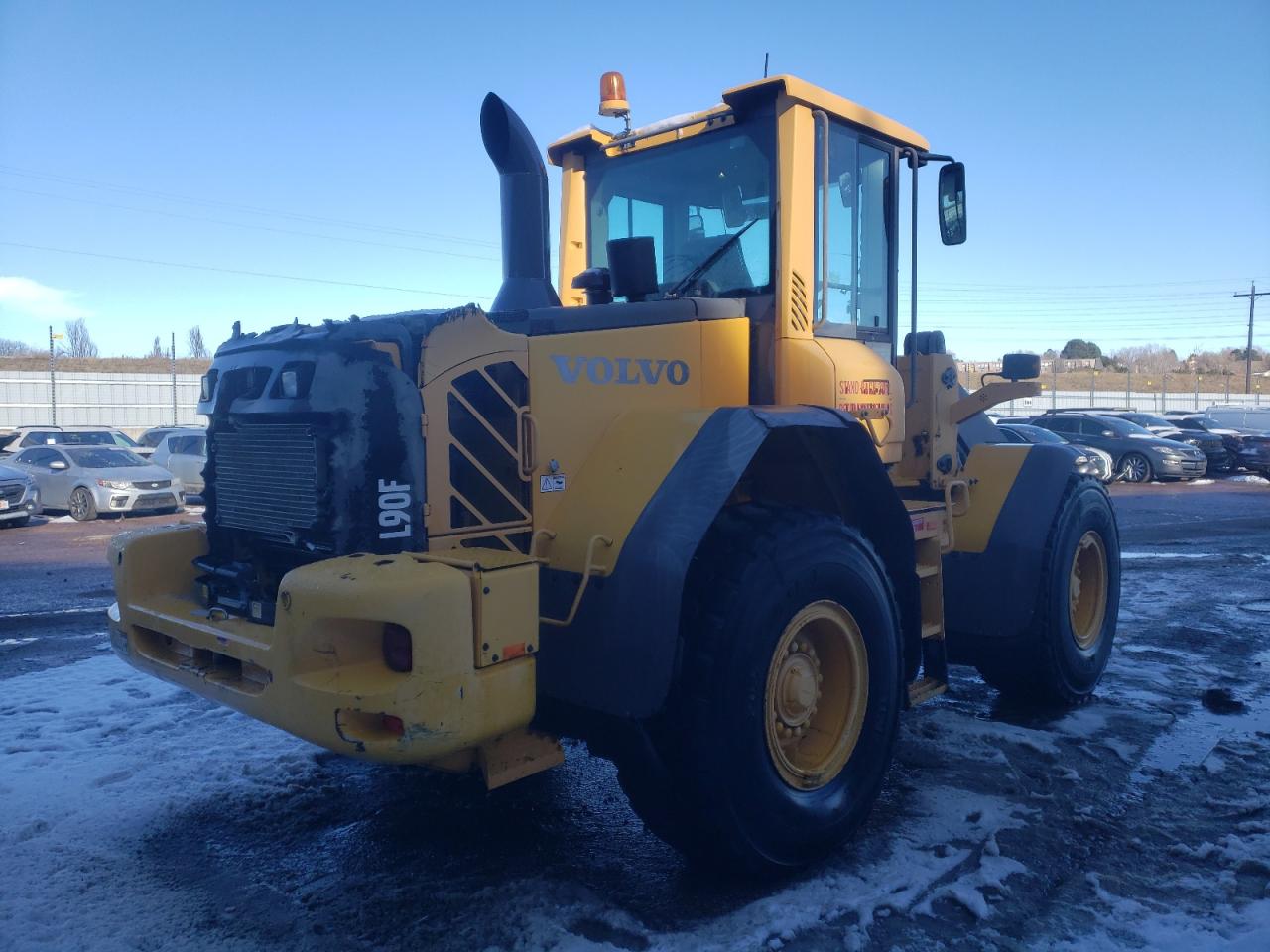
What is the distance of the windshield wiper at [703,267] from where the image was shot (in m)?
4.30

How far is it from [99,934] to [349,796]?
130cm

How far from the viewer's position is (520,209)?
4.45 meters

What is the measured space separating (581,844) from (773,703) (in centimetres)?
98

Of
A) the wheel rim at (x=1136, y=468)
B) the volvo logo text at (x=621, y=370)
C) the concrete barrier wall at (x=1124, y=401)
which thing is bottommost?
the wheel rim at (x=1136, y=468)

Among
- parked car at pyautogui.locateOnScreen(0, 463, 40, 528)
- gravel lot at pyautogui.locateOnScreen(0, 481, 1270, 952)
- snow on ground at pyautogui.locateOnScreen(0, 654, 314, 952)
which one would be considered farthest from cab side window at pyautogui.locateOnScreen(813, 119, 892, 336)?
parked car at pyautogui.locateOnScreen(0, 463, 40, 528)

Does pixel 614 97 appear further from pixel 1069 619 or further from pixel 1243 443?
pixel 1243 443

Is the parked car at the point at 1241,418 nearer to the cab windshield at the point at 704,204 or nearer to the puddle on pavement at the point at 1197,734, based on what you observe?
the puddle on pavement at the point at 1197,734

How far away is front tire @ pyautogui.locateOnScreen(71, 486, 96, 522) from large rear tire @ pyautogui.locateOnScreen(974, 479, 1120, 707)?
16220mm

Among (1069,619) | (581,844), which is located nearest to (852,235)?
(1069,619)

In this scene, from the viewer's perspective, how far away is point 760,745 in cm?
346

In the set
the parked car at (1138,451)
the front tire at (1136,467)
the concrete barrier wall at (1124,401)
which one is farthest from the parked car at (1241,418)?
the concrete barrier wall at (1124,401)

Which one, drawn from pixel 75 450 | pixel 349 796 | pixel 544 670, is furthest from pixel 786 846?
pixel 75 450

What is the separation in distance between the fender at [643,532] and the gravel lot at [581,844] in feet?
2.66

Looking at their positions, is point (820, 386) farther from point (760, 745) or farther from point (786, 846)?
point (786, 846)
